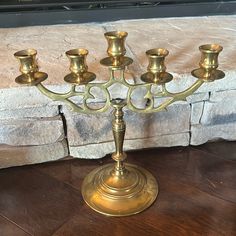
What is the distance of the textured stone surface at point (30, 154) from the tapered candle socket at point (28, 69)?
28cm

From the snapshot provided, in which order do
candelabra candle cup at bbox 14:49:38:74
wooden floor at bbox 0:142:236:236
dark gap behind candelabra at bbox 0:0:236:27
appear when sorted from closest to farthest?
candelabra candle cup at bbox 14:49:38:74, wooden floor at bbox 0:142:236:236, dark gap behind candelabra at bbox 0:0:236:27

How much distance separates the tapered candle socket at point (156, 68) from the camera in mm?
579

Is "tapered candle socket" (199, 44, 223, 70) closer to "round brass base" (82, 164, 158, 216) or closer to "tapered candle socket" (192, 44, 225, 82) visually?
"tapered candle socket" (192, 44, 225, 82)

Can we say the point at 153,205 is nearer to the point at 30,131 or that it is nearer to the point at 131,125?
the point at 131,125

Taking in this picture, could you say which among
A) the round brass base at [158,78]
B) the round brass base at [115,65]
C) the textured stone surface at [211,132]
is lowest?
the textured stone surface at [211,132]

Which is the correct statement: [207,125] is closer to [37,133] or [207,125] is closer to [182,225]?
[182,225]

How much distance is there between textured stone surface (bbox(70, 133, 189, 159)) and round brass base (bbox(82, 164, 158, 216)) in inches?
3.2

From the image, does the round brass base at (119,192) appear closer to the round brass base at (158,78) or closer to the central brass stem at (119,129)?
the central brass stem at (119,129)

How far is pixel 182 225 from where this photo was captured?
687 millimetres

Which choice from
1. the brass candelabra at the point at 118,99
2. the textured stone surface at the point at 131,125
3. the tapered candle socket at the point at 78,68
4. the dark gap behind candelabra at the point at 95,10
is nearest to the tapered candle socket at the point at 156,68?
the brass candelabra at the point at 118,99

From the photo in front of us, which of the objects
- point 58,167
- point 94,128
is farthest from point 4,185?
point 94,128

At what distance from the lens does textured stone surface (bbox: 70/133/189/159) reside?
87cm

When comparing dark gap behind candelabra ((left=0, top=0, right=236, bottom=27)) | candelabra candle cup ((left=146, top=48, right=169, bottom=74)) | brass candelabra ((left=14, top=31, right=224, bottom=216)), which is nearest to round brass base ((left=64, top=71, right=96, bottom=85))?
brass candelabra ((left=14, top=31, right=224, bottom=216))

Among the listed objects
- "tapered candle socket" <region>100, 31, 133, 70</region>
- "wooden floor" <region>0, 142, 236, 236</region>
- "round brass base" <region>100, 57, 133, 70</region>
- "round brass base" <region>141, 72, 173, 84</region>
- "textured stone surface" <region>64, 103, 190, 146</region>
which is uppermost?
"tapered candle socket" <region>100, 31, 133, 70</region>
